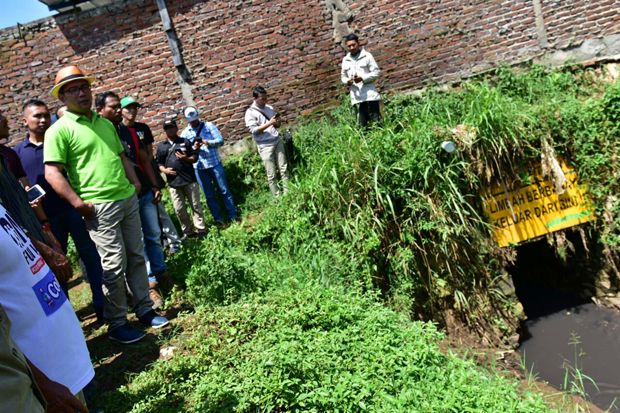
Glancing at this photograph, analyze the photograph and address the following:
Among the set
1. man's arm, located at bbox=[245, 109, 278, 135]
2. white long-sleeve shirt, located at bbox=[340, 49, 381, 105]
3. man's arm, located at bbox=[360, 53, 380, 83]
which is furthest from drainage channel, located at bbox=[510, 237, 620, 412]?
man's arm, located at bbox=[245, 109, 278, 135]

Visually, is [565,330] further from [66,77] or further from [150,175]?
[66,77]

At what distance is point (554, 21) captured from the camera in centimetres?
739

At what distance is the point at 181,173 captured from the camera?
588 cm

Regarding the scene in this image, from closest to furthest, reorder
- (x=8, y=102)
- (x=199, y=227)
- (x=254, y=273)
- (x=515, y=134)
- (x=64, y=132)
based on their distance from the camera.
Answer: (x=64, y=132) → (x=254, y=273) → (x=515, y=134) → (x=199, y=227) → (x=8, y=102)

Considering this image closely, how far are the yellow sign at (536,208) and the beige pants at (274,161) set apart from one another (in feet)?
8.76

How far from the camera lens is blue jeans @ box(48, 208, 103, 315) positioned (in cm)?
380

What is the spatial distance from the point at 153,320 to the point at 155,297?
22.7 inches

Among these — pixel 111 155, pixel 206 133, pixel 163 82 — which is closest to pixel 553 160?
pixel 206 133

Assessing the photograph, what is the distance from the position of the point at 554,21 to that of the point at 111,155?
6.98 metres

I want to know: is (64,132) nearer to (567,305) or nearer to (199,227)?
(199,227)

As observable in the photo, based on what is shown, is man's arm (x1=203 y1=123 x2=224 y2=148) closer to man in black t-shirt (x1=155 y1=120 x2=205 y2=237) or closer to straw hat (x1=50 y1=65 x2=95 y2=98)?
man in black t-shirt (x1=155 y1=120 x2=205 y2=237)

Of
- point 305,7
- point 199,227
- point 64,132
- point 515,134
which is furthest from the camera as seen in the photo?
point 305,7

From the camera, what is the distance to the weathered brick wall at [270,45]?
278 inches

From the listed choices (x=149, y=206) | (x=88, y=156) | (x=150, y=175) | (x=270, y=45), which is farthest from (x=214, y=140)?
(x=88, y=156)
